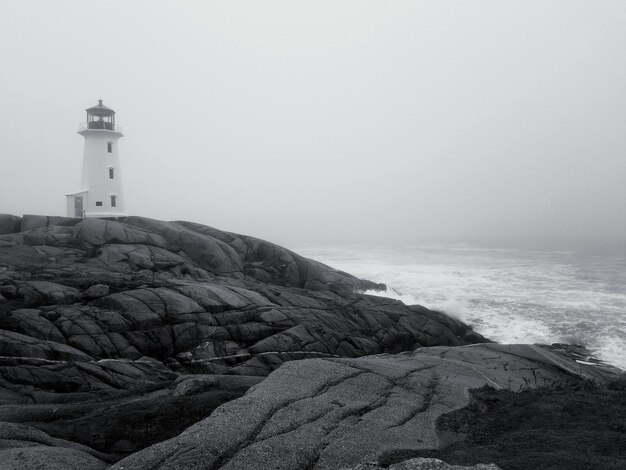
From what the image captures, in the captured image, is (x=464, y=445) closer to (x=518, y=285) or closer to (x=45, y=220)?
(x=45, y=220)

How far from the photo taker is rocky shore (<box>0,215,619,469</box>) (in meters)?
11.5

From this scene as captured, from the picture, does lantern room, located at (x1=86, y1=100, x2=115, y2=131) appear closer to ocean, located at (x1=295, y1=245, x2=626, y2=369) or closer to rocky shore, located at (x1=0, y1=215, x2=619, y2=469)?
rocky shore, located at (x1=0, y1=215, x2=619, y2=469)

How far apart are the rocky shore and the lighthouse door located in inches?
260

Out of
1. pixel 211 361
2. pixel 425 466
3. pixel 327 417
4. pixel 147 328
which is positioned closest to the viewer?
pixel 425 466

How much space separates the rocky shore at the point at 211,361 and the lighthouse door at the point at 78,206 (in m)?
6.59

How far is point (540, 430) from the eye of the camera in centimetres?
1288

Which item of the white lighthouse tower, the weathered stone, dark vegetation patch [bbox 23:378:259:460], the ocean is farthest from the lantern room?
dark vegetation patch [bbox 23:378:259:460]

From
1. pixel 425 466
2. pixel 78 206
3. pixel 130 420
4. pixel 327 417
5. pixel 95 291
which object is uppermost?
pixel 78 206

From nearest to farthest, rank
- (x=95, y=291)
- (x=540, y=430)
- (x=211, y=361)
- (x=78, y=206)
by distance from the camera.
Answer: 1. (x=540, y=430)
2. (x=211, y=361)
3. (x=95, y=291)
4. (x=78, y=206)

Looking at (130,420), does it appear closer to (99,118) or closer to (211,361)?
(211,361)

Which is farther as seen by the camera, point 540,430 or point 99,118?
point 99,118

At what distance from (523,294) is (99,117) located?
59.1 metres

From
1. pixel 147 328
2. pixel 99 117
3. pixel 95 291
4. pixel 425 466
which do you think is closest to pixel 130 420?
pixel 425 466

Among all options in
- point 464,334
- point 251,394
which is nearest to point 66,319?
point 251,394
